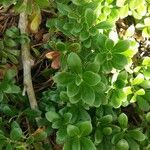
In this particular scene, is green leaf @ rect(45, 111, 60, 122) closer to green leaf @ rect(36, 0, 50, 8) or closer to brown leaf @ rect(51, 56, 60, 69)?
brown leaf @ rect(51, 56, 60, 69)

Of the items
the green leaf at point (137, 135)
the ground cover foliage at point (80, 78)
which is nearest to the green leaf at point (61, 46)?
the ground cover foliage at point (80, 78)

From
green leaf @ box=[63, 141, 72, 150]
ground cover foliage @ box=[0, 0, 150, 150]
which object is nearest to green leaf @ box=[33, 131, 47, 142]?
ground cover foliage @ box=[0, 0, 150, 150]

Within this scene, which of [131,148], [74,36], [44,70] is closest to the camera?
[131,148]

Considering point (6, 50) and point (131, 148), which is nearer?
point (131, 148)

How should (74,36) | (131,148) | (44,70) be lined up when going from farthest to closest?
(44,70) < (74,36) < (131,148)

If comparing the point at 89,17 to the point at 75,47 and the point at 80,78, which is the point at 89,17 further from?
the point at 80,78

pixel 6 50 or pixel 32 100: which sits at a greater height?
pixel 6 50

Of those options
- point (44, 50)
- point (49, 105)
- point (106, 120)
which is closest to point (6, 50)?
point (44, 50)

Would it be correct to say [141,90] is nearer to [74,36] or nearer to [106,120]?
[106,120]

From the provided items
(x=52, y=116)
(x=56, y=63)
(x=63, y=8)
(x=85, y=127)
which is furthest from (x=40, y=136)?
(x=63, y=8)
